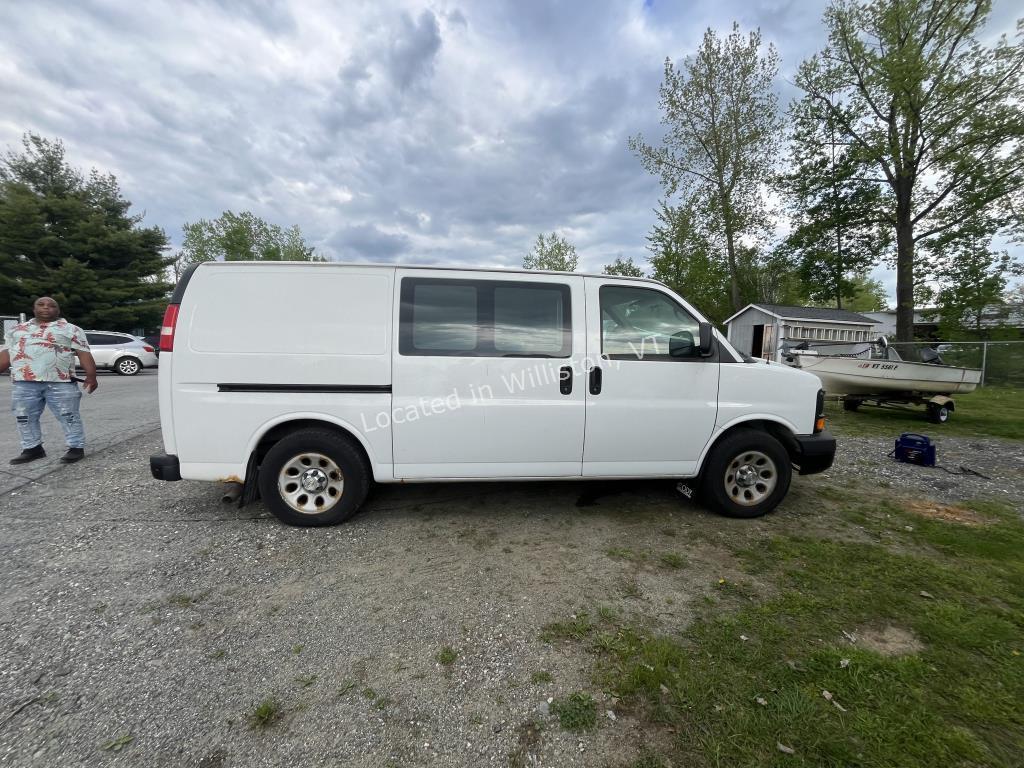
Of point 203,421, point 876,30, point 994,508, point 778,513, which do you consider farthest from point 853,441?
point 876,30

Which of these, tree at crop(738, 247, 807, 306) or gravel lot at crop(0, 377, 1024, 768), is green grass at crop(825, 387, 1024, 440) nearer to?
gravel lot at crop(0, 377, 1024, 768)

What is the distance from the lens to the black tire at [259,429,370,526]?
128 inches

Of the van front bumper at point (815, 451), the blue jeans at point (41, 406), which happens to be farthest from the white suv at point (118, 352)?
the van front bumper at point (815, 451)

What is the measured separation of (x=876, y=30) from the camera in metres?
13.9

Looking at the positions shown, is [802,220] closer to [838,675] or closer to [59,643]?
[838,675]

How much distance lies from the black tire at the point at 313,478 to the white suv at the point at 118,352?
16918 millimetres

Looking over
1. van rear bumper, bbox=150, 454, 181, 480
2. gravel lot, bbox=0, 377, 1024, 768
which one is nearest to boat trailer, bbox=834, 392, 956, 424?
gravel lot, bbox=0, 377, 1024, 768

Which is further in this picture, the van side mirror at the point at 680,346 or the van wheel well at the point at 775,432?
the van wheel well at the point at 775,432

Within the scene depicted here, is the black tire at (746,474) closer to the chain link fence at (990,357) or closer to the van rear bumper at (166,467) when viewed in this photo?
the van rear bumper at (166,467)

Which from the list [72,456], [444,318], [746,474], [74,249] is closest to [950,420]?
[746,474]

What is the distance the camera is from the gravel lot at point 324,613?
166 cm

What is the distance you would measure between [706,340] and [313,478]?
3.45 m

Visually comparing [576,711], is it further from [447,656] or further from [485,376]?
[485,376]

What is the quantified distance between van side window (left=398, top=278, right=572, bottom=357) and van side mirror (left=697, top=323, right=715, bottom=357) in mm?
1113
